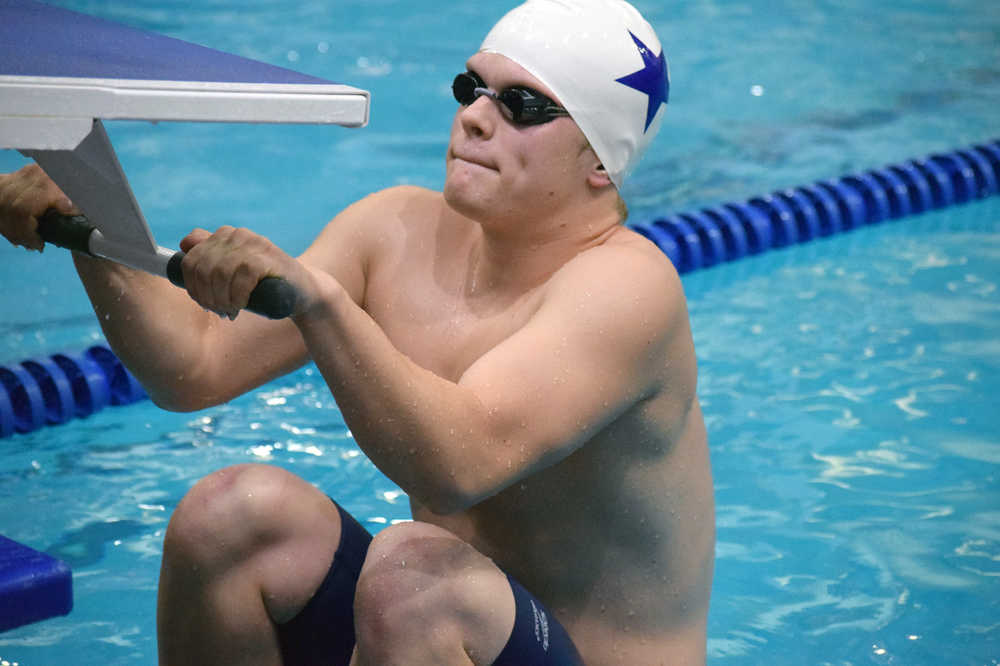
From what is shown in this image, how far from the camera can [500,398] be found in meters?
1.92

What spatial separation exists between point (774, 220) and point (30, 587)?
4.61 meters

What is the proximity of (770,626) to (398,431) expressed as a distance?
79.1 inches

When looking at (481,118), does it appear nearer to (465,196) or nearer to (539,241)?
(465,196)

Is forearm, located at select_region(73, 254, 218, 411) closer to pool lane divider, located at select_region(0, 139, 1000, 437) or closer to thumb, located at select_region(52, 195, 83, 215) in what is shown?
thumb, located at select_region(52, 195, 83, 215)

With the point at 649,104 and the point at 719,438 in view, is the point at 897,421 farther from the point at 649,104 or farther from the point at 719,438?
the point at 649,104

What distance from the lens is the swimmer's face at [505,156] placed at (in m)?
2.22

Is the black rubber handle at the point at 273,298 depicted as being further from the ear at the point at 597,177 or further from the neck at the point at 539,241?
the ear at the point at 597,177

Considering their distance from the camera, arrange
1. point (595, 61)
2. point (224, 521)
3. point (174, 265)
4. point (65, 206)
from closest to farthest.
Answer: point (174, 265), point (65, 206), point (224, 521), point (595, 61)

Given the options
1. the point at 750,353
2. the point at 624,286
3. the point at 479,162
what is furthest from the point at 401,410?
the point at 750,353

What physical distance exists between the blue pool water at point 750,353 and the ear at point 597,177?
5.07ft

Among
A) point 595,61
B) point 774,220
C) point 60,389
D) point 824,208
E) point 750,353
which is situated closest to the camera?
point 595,61

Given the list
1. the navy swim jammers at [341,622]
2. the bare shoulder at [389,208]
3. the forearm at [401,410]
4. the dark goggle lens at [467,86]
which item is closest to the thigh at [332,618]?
the navy swim jammers at [341,622]

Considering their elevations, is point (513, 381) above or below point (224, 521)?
above

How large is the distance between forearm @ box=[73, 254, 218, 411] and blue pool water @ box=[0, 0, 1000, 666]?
4.12 feet
